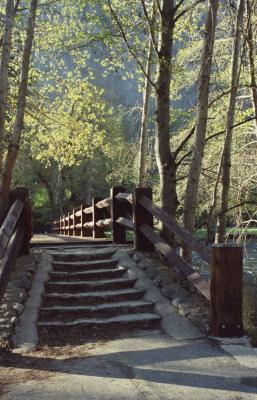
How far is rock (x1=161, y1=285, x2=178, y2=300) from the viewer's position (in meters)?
5.67

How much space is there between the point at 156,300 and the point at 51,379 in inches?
87.2

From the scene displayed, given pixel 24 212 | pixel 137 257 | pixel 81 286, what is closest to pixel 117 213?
pixel 137 257

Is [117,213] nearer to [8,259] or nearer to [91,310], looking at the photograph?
[91,310]

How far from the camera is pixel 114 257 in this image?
7.26m

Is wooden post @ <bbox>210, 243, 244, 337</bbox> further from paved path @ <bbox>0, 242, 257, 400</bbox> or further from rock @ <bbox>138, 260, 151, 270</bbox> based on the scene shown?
rock @ <bbox>138, 260, 151, 270</bbox>

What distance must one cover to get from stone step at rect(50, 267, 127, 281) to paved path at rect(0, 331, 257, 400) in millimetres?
1954

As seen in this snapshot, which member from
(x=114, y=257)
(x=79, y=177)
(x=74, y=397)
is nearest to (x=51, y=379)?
(x=74, y=397)

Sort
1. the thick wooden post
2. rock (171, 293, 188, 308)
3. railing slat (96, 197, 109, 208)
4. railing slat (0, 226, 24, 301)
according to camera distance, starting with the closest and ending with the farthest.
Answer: railing slat (0, 226, 24, 301) < rock (171, 293, 188, 308) < railing slat (96, 197, 109, 208) < the thick wooden post

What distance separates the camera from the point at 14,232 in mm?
6613

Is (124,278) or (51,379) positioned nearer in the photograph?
(51,379)

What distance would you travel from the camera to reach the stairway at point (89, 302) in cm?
507

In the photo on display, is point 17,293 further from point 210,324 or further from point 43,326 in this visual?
point 210,324

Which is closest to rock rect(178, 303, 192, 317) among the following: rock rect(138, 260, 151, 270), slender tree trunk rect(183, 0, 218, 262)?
rock rect(138, 260, 151, 270)

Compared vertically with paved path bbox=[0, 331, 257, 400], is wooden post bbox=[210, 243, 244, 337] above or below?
above
